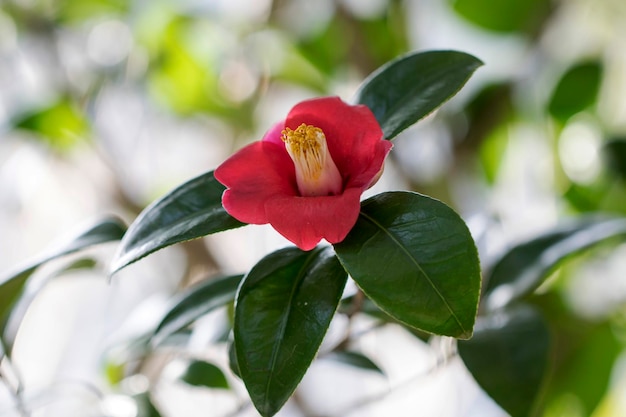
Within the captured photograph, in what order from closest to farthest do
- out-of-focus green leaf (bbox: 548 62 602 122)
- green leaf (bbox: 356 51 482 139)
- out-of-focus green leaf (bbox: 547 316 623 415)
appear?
green leaf (bbox: 356 51 482 139)
out-of-focus green leaf (bbox: 547 316 623 415)
out-of-focus green leaf (bbox: 548 62 602 122)

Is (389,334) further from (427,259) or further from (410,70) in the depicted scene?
(427,259)

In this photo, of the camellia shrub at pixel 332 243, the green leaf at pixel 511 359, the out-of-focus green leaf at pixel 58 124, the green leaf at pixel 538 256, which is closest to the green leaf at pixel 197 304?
the camellia shrub at pixel 332 243

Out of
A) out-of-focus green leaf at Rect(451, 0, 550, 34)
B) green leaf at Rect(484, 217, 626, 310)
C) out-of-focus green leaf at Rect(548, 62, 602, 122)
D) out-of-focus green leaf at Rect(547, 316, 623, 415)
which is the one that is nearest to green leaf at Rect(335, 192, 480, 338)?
green leaf at Rect(484, 217, 626, 310)

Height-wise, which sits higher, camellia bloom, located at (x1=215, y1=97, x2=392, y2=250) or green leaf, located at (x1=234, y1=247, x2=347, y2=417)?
camellia bloom, located at (x1=215, y1=97, x2=392, y2=250)

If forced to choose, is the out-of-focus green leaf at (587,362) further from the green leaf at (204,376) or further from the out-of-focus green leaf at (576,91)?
the green leaf at (204,376)

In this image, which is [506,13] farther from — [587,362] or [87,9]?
[87,9]

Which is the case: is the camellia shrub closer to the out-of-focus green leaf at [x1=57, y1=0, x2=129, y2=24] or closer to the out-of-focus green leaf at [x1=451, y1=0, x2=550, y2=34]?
the out-of-focus green leaf at [x1=451, y1=0, x2=550, y2=34]
